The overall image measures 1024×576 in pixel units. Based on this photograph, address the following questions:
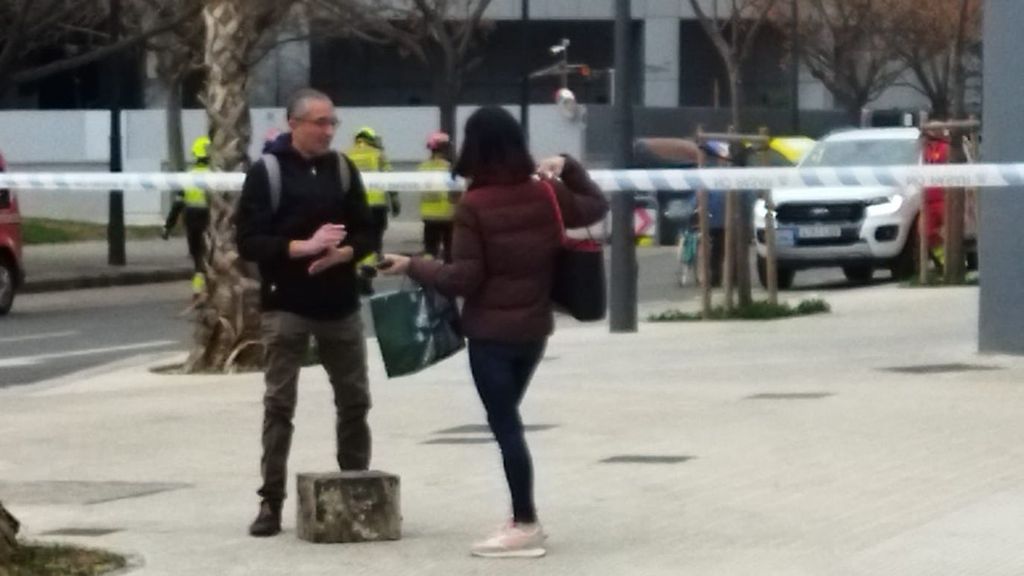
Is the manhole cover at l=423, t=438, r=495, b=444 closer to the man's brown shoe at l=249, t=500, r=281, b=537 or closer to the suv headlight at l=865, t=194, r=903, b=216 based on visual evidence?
the man's brown shoe at l=249, t=500, r=281, b=537

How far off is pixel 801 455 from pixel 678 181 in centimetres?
392

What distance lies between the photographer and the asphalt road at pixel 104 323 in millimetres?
19734

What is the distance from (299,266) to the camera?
31.3ft

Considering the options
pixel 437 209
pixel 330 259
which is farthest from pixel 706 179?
pixel 437 209

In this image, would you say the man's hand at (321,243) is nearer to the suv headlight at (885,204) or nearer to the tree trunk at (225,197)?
the tree trunk at (225,197)

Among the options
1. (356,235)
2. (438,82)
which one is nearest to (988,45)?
(356,235)

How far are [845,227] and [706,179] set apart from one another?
11.4m

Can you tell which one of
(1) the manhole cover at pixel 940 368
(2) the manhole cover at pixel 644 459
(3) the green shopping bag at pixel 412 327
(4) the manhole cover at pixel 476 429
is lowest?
(4) the manhole cover at pixel 476 429

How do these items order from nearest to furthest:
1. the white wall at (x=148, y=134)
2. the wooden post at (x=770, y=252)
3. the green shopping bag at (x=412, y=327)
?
the green shopping bag at (x=412, y=327), the wooden post at (x=770, y=252), the white wall at (x=148, y=134)

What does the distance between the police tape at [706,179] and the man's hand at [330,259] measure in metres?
3.51

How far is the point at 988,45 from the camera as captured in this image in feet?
52.0

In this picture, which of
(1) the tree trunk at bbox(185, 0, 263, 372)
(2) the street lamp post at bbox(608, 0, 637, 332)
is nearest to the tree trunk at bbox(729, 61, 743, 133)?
(2) the street lamp post at bbox(608, 0, 637, 332)

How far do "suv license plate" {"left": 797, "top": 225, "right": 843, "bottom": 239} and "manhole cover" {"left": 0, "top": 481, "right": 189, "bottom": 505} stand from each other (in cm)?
Result: 1598

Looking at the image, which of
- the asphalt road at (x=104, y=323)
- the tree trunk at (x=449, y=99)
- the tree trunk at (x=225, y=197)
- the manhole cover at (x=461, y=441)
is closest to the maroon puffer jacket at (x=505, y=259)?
the manhole cover at (x=461, y=441)
